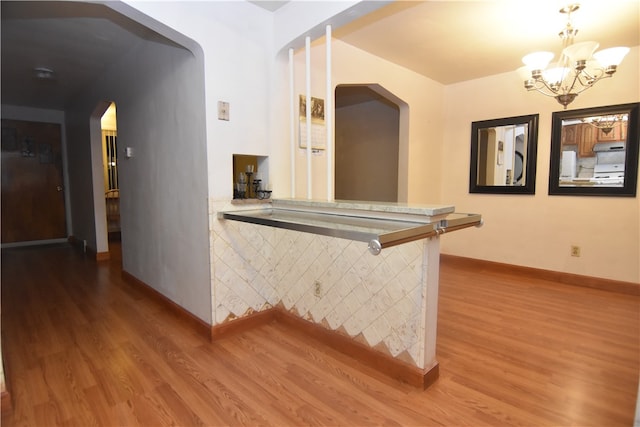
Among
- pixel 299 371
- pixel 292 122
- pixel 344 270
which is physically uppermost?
pixel 292 122

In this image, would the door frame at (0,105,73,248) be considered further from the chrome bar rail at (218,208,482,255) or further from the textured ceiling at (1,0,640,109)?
the chrome bar rail at (218,208,482,255)

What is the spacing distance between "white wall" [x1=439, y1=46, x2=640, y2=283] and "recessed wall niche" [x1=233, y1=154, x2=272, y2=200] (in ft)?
9.43

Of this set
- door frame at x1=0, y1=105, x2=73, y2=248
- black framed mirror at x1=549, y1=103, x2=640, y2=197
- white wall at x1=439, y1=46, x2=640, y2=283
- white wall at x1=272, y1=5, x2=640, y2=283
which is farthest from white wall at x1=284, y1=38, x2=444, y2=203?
door frame at x1=0, y1=105, x2=73, y2=248

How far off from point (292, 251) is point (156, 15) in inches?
66.2

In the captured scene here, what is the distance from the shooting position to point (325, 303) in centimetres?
228

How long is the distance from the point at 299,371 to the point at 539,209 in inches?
131

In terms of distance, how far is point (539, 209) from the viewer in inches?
149

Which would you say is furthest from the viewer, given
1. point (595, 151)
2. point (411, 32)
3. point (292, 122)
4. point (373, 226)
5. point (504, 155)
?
Result: point (504, 155)

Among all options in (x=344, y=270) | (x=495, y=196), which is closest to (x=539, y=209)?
(x=495, y=196)

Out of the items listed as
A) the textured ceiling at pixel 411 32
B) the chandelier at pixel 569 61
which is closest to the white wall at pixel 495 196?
the textured ceiling at pixel 411 32

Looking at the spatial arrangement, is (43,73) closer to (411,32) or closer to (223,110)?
(223,110)

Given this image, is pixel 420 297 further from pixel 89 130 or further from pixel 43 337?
pixel 89 130

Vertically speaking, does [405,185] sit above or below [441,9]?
below

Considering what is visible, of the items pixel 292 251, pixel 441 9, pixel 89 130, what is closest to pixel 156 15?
pixel 292 251
